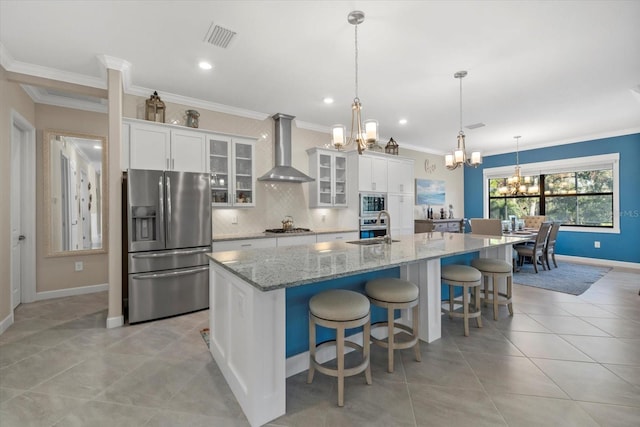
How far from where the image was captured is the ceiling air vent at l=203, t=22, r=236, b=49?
2523mm

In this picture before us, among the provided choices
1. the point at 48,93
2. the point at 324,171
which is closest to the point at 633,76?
the point at 324,171

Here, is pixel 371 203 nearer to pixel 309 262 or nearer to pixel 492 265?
pixel 492 265

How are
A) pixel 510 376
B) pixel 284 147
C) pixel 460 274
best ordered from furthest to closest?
pixel 284 147
pixel 460 274
pixel 510 376

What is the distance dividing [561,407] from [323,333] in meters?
1.51

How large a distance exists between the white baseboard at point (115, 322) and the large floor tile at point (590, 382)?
12.6ft

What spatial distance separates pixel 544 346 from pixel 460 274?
86cm

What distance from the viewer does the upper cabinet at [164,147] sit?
135 inches

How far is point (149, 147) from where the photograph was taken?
3.52 meters

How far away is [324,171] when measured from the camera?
17.1 feet

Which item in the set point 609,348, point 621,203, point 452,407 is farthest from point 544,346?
point 621,203

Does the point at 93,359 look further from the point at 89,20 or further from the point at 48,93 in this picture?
the point at 48,93

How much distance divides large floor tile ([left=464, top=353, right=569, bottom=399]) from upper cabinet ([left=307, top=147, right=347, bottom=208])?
11.0 feet

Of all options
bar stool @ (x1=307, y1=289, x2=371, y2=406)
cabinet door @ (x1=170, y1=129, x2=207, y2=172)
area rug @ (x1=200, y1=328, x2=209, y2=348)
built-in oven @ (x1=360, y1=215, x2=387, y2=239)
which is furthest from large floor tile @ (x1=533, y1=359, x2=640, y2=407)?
cabinet door @ (x1=170, y1=129, x2=207, y2=172)

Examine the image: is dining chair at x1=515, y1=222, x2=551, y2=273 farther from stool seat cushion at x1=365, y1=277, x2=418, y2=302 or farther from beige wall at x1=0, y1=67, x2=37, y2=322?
beige wall at x1=0, y1=67, x2=37, y2=322
